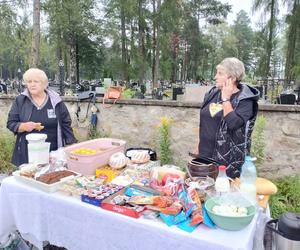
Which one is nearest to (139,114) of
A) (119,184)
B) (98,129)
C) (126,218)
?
(98,129)

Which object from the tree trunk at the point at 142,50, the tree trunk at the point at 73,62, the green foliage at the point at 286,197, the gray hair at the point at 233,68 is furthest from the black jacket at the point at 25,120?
the tree trunk at the point at 73,62

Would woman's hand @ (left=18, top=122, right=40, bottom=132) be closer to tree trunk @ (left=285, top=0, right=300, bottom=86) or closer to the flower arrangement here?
the flower arrangement

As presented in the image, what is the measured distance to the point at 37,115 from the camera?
116 inches

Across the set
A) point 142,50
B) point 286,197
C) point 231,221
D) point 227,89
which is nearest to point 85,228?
point 231,221

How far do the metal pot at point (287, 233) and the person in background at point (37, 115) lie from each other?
2.18m

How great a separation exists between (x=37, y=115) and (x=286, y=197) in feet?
9.66

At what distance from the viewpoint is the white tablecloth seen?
154 cm

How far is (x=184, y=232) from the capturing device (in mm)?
1564

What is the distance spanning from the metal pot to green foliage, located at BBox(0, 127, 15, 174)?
4054mm

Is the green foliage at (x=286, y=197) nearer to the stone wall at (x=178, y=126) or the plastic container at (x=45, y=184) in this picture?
the stone wall at (x=178, y=126)

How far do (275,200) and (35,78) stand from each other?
2.86 meters

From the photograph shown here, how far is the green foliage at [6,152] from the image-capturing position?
185 inches

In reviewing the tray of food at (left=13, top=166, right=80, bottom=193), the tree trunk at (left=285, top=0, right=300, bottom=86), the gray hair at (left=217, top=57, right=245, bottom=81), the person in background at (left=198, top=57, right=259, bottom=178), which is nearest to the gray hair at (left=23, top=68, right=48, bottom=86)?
the tray of food at (left=13, top=166, right=80, bottom=193)

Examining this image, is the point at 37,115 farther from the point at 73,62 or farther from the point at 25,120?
the point at 73,62
